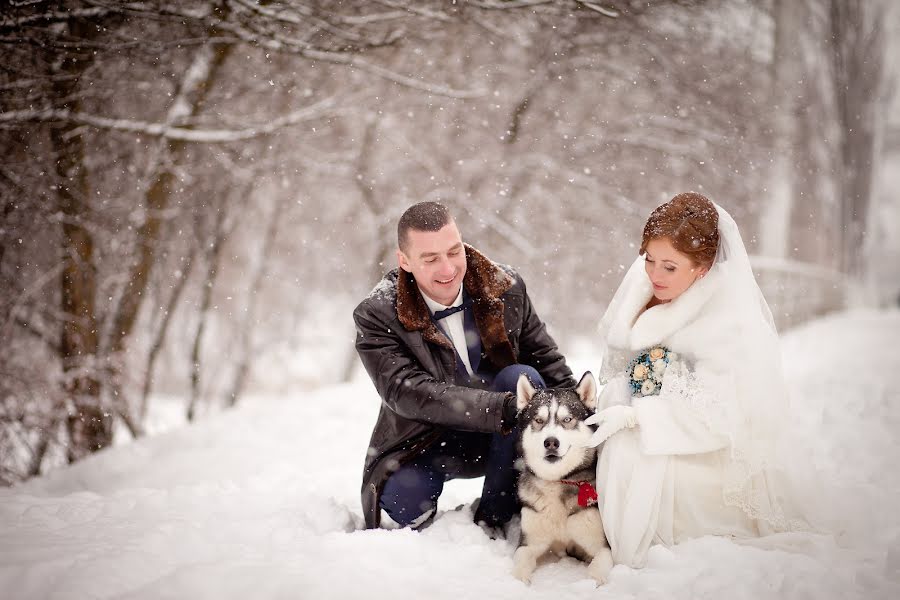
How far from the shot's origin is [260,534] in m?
3.02

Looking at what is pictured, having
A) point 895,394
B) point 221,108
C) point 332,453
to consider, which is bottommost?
point 332,453

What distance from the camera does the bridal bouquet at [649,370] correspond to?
107 inches

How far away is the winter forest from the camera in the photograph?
14.6 ft

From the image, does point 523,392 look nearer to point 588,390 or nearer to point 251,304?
point 588,390

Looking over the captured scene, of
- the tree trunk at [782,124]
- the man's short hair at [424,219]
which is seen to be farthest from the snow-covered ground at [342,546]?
the tree trunk at [782,124]

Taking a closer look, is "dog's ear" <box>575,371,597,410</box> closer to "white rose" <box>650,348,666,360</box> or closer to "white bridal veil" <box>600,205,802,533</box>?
"white rose" <box>650,348,666,360</box>

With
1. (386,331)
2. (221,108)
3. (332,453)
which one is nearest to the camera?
(386,331)

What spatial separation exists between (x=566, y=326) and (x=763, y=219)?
13.8 feet

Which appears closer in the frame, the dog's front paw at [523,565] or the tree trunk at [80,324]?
the dog's front paw at [523,565]

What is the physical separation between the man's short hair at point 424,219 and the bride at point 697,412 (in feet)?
3.54

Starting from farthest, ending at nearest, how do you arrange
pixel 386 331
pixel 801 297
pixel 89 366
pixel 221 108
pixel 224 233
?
pixel 801 297, pixel 224 233, pixel 221 108, pixel 89 366, pixel 386 331

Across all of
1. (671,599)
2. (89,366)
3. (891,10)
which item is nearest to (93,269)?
(89,366)

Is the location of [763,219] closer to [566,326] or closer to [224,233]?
[566,326]

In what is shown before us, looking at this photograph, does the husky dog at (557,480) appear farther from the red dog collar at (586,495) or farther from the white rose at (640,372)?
the white rose at (640,372)
